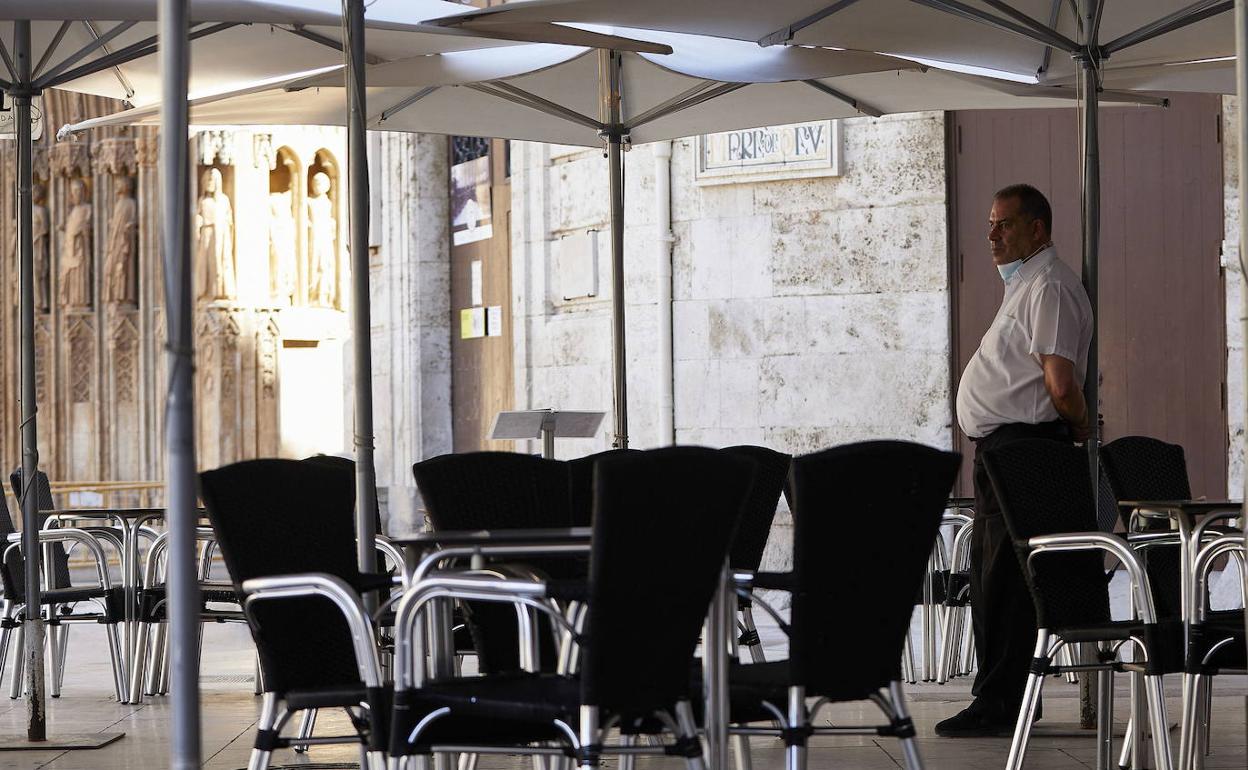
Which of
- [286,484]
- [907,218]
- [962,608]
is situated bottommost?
[962,608]

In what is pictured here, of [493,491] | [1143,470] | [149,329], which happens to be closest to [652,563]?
[493,491]

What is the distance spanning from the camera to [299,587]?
139 inches

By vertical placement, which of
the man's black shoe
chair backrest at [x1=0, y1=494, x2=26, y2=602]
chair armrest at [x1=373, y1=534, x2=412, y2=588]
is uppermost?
chair armrest at [x1=373, y1=534, x2=412, y2=588]

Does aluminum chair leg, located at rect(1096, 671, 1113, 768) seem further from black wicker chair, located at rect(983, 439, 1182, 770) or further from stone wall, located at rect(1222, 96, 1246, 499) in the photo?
stone wall, located at rect(1222, 96, 1246, 499)

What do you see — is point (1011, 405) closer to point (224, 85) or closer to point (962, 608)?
point (962, 608)

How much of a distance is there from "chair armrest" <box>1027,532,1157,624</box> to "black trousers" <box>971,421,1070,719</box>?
36.7 inches

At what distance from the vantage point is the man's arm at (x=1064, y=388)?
5.34m

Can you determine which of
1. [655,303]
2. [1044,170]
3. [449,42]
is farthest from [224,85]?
[1044,170]

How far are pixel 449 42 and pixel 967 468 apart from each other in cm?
532

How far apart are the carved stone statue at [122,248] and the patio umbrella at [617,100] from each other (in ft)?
34.8

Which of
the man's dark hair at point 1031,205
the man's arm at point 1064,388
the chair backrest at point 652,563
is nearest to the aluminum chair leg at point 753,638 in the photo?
the man's arm at point 1064,388


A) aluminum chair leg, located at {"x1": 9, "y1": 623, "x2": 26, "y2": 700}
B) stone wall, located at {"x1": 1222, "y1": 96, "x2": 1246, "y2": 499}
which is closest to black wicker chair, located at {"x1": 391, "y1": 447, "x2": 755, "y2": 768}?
aluminum chair leg, located at {"x1": 9, "y1": 623, "x2": 26, "y2": 700}

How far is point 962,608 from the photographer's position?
709 cm

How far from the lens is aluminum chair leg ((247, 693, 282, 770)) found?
3.66 meters
